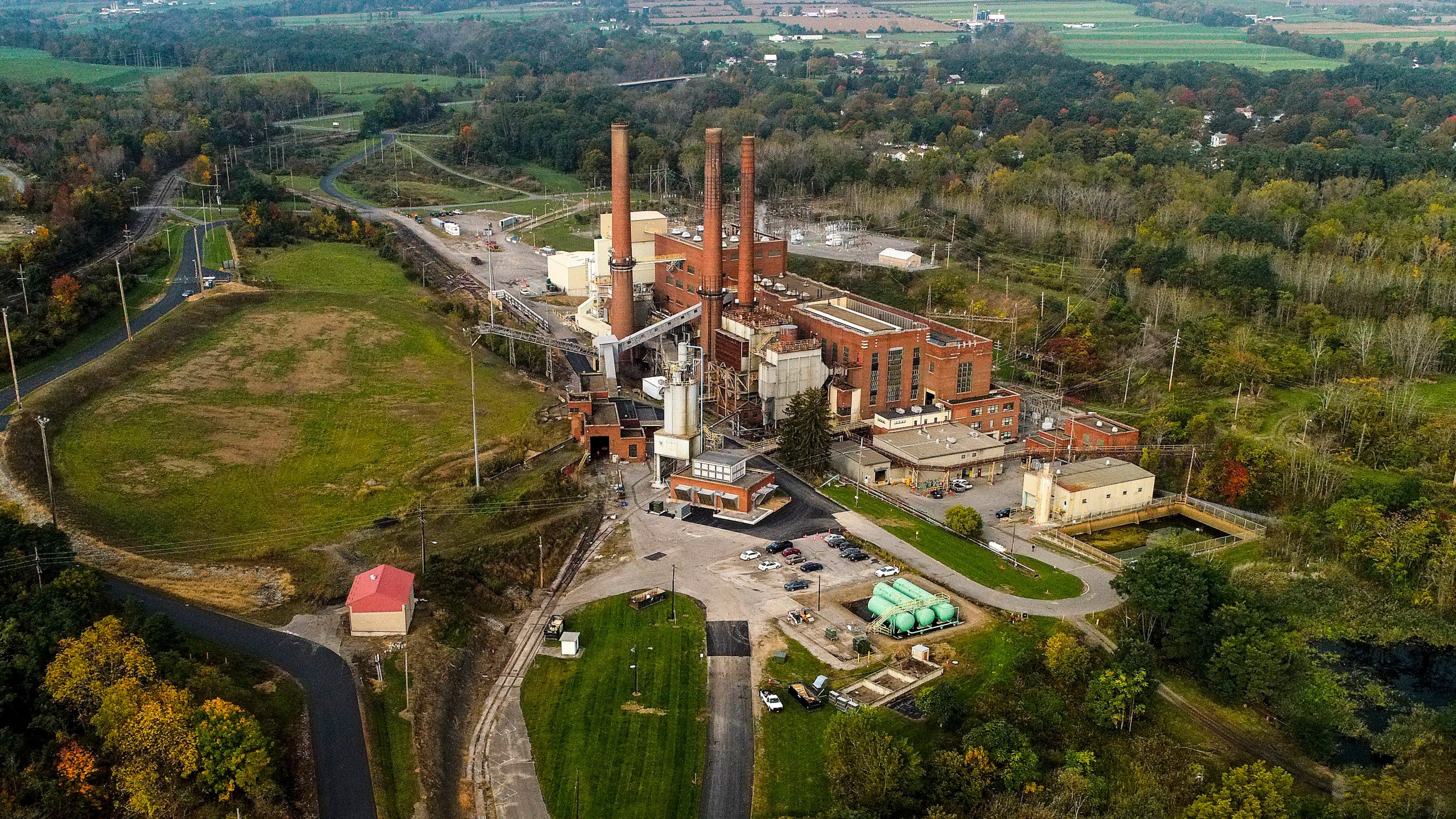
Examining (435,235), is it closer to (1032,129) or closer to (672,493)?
(672,493)

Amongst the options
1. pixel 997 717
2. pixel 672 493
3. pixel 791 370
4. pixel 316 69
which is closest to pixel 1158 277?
pixel 791 370

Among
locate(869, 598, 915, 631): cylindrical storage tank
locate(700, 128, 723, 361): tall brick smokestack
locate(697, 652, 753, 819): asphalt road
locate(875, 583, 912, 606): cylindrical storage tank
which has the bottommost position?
locate(697, 652, 753, 819): asphalt road

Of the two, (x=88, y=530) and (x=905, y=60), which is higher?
(x=905, y=60)

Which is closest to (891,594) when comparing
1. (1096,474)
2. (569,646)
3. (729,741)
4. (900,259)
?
(729,741)

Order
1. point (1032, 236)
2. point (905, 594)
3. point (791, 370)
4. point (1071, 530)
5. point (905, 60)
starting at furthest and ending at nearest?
point (905, 60) < point (1032, 236) < point (791, 370) < point (1071, 530) < point (905, 594)

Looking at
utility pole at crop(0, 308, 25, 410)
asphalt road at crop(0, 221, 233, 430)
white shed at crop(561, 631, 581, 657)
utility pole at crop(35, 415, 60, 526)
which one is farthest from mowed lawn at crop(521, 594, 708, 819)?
utility pole at crop(0, 308, 25, 410)

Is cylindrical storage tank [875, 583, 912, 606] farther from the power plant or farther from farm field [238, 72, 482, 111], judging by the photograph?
farm field [238, 72, 482, 111]
